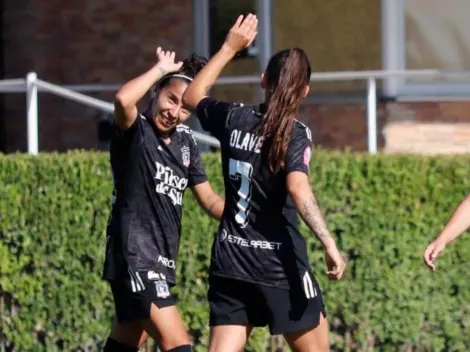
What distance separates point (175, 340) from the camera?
606cm

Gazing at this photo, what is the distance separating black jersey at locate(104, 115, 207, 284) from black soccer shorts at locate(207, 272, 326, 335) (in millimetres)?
417

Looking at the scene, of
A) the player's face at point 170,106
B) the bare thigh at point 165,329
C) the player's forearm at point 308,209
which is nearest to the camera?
the player's forearm at point 308,209

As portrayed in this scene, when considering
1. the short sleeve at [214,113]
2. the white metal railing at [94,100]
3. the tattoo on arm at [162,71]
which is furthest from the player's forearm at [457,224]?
the white metal railing at [94,100]

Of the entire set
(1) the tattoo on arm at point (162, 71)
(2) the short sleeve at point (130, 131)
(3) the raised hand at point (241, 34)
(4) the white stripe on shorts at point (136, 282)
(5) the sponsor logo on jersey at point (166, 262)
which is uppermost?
(3) the raised hand at point (241, 34)

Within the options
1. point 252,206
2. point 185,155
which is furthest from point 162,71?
point 252,206

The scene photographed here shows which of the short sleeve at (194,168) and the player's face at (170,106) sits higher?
the player's face at (170,106)

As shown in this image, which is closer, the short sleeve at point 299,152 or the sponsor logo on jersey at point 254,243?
the short sleeve at point 299,152

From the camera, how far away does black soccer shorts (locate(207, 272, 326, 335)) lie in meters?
5.80

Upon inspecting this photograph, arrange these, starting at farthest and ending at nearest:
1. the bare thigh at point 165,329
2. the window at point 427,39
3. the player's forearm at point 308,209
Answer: the window at point 427,39, the bare thigh at point 165,329, the player's forearm at point 308,209

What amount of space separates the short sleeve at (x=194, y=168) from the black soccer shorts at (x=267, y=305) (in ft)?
A: 2.40

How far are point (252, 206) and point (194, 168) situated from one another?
72 centimetres

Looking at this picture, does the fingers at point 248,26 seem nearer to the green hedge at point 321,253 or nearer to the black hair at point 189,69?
the black hair at point 189,69

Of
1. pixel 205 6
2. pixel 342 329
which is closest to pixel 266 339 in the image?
pixel 342 329

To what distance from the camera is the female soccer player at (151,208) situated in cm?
608
